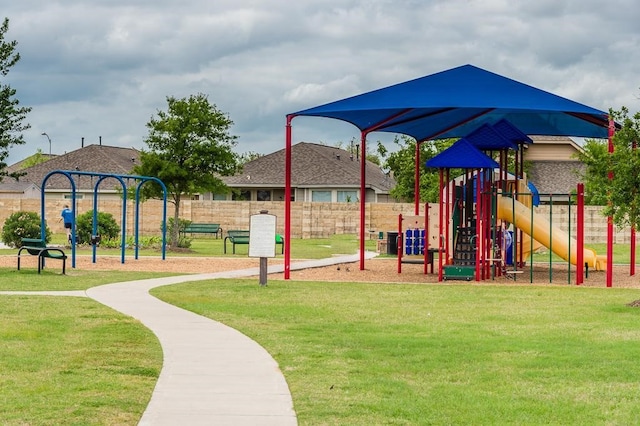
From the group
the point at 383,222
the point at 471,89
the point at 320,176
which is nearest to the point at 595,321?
the point at 471,89

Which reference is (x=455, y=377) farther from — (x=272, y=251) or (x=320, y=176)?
(x=320, y=176)

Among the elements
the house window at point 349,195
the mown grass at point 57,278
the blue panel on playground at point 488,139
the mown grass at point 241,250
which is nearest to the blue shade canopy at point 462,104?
the blue panel on playground at point 488,139

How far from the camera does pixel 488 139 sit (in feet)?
89.9

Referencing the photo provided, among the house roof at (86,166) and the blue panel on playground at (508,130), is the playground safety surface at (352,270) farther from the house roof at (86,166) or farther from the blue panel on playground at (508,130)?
the house roof at (86,166)

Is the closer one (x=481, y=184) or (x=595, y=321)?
(x=595, y=321)

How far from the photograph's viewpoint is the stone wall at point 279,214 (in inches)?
2032

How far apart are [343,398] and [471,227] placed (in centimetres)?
1738

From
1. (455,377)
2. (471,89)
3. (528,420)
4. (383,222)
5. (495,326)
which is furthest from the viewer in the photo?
(383,222)

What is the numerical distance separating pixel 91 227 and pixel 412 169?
79.7ft

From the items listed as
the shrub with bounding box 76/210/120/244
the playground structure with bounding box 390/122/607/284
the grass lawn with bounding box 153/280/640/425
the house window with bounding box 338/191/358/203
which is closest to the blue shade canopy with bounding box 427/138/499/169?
the playground structure with bounding box 390/122/607/284

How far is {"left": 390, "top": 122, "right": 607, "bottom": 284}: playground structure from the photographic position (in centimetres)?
2514

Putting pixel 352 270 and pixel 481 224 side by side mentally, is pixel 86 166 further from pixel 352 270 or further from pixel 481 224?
pixel 481 224

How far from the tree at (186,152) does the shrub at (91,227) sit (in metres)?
1.75

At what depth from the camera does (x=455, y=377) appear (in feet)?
35.6
